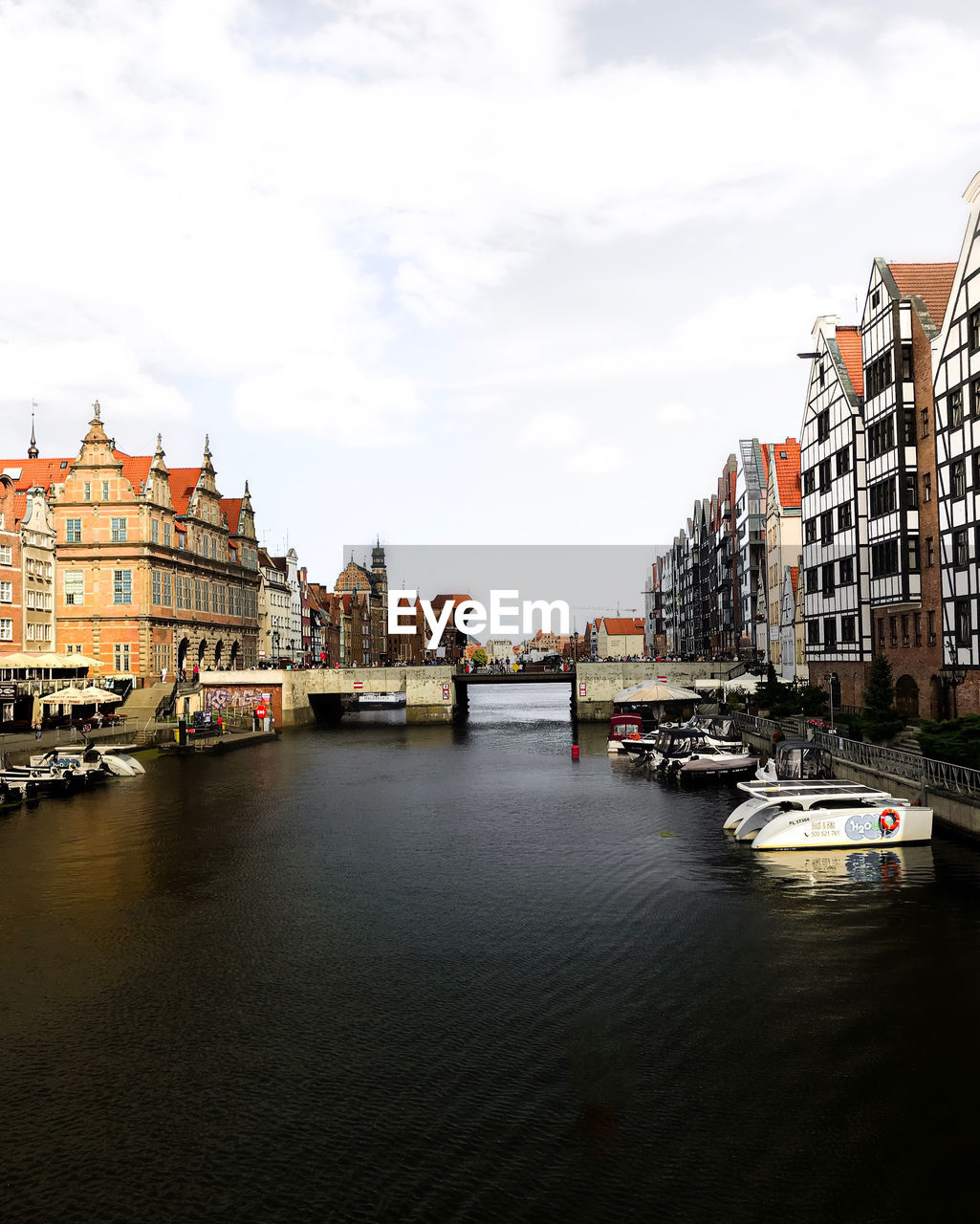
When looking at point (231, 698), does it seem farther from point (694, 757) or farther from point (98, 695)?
point (694, 757)

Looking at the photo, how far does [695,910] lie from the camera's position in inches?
1144

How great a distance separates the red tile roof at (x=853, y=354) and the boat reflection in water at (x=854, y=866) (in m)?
40.9

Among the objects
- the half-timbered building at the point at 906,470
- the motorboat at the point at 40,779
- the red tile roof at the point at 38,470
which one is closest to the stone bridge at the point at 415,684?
the red tile roof at the point at 38,470

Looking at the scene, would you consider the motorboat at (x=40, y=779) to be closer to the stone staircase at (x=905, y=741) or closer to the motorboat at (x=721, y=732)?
the motorboat at (x=721, y=732)

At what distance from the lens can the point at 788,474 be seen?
96938 mm

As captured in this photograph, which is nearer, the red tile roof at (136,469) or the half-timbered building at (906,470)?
the half-timbered building at (906,470)

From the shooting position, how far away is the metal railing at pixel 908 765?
36469mm

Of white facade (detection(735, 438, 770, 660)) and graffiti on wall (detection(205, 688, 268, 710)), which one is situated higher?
white facade (detection(735, 438, 770, 660))

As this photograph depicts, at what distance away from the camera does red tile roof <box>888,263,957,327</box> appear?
Result: 5944cm

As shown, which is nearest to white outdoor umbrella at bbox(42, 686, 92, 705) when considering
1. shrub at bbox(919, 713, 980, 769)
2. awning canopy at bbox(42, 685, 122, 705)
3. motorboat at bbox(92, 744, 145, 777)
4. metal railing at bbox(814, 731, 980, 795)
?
awning canopy at bbox(42, 685, 122, 705)

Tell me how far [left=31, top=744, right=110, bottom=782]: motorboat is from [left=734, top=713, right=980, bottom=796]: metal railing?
4201 cm

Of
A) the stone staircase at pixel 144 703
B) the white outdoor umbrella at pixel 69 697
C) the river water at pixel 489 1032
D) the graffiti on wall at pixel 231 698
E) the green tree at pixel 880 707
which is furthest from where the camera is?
the graffiti on wall at pixel 231 698

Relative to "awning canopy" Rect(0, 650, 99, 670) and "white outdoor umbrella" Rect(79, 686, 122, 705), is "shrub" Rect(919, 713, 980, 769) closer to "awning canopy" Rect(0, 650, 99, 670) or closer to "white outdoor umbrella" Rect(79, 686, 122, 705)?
"white outdoor umbrella" Rect(79, 686, 122, 705)

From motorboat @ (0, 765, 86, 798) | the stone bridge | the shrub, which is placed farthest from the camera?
the stone bridge
